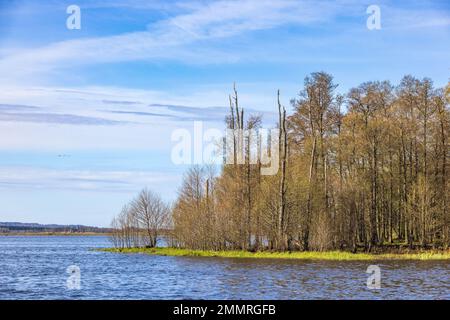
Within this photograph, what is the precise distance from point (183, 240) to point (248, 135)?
11147 millimetres

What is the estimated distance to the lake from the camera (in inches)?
A: 1020

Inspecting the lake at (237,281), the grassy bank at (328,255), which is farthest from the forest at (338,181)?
the lake at (237,281)

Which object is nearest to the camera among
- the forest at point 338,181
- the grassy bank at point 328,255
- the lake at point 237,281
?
the lake at point 237,281

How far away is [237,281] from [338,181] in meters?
22.8

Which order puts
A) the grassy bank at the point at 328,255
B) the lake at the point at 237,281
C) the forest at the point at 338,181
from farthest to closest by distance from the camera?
the forest at the point at 338,181
the grassy bank at the point at 328,255
the lake at the point at 237,281

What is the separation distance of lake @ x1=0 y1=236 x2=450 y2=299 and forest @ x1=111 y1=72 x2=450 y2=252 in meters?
7.08

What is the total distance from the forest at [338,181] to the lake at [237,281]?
7.08 m

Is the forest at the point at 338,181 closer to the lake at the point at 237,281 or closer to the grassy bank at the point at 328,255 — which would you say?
the grassy bank at the point at 328,255

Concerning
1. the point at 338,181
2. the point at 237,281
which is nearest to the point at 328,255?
the point at 338,181

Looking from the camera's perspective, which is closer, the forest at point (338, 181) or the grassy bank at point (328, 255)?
the grassy bank at point (328, 255)

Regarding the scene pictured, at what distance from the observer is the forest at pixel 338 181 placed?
48.2 metres

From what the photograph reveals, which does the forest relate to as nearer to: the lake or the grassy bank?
the grassy bank

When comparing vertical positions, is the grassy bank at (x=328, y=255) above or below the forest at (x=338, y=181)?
below

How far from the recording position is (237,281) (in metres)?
30.3
